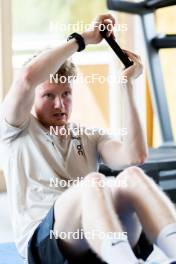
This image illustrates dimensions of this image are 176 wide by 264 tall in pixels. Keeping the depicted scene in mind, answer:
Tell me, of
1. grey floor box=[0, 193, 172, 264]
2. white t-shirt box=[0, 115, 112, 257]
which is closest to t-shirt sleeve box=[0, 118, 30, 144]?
white t-shirt box=[0, 115, 112, 257]

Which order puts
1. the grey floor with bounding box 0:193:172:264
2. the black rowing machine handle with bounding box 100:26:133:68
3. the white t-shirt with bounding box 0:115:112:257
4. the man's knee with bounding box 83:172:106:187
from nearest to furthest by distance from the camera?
the man's knee with bounding box 83:172:106:187
the white t-shirt with bounding box 0:115:112:257
the black rowing machine handle with bounding box 100:26:133:68
the grey floor with bounding box 0:193:172:264

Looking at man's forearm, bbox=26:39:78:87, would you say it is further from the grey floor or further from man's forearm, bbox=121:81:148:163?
the grey floor

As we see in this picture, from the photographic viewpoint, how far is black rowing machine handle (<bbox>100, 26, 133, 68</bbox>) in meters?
1.60

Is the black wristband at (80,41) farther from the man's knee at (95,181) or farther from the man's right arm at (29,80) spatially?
the man's knee at (95,181)

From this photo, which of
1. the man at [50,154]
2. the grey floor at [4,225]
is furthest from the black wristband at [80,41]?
the grey floor at [4,225]

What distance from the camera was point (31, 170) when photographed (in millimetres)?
1516

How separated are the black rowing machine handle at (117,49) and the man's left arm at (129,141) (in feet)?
0.07

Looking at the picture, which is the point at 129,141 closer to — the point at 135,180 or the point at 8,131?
the point at 135,180

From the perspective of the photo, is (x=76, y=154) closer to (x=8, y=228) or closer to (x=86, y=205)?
(x=86, y=205)

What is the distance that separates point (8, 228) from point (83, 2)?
1963mm

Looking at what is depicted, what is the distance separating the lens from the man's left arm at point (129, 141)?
1567mm

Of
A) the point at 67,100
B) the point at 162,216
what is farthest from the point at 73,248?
the point at 67,100

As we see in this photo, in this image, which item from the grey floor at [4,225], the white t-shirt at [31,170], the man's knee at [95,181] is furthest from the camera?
the grey floor at [4,225]

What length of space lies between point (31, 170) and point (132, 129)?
1.12 feet
